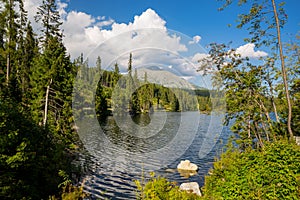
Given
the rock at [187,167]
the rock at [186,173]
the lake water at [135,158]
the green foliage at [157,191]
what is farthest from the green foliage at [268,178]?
the rock at [187,167]

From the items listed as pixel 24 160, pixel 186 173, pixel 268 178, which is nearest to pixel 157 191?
pixel 268 178

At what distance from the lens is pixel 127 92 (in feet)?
209

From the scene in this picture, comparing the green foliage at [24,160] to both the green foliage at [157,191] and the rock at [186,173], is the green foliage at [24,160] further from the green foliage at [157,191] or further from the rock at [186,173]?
the rock at [186,173]

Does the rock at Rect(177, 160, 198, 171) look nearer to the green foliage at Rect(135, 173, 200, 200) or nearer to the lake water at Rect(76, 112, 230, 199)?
the lake water at Rect(76, 112, 230, 199)

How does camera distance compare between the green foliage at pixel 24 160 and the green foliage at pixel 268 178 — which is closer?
the green foliage at pixel 268 178

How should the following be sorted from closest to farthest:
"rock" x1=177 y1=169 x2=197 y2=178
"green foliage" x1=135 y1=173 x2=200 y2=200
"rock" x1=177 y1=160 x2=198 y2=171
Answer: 1. "green foliage" x1=135 y1=173 x2=200 y2=200
2. "rock" x1=177 y1=169 x2=197 y2=178
3. "rock" x1=177 y1=160 x2=198 y2=171

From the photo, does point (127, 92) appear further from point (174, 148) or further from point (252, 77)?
point (252, 77)

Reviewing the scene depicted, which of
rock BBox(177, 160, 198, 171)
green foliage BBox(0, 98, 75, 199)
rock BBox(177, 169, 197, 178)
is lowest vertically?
rock BBox(177, 169, 197, 178)

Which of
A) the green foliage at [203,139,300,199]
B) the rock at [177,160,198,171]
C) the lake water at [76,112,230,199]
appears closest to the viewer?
the green foliage at [203,139,300,199]

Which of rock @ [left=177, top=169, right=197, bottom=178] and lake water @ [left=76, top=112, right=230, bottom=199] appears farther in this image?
rock @ [left=177, top=169, right=197, bottom=178]

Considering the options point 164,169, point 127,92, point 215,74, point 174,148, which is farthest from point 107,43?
point 127,92

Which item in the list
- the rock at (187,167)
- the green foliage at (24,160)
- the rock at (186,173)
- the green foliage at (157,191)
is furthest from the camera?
the rock at (187,167)

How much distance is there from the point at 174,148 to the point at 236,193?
2170 centimetres

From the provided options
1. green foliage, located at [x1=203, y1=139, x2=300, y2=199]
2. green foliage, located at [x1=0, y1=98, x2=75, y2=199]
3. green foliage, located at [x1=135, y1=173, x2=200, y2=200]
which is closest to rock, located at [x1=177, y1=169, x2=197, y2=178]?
green foliage, located at [x1=0, y1=98, x2=75, y2=199]
